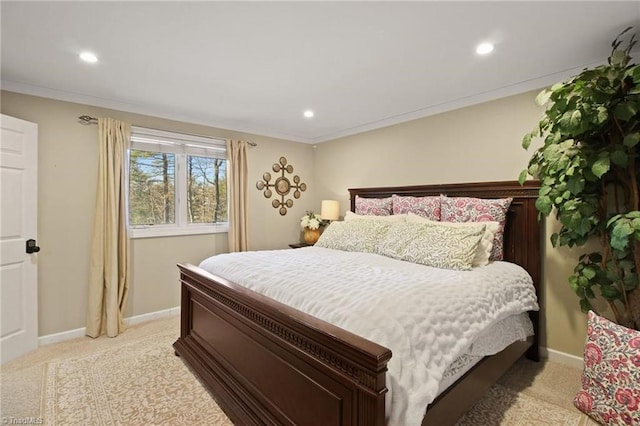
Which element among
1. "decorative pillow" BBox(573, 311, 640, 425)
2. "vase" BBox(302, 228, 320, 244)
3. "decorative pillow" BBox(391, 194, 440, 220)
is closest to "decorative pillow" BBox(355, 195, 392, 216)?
"decorative pillow" BBox(391, 194, 440, 220)

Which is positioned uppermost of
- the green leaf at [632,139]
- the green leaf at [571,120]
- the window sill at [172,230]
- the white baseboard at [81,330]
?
the green leaf at [571,120]

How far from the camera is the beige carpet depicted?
1.87 metres

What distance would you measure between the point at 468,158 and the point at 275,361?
2.66m

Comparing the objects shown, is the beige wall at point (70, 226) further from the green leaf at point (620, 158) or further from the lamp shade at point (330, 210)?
the green leaf at point (620, 158)

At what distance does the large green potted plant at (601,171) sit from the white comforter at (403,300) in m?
0.49

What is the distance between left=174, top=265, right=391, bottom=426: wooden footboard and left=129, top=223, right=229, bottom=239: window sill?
127 cm

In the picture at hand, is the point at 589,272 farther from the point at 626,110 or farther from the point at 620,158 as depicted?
the point at 626,110

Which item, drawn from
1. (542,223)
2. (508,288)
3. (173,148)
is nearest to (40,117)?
(173,148)

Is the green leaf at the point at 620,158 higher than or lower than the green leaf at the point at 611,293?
higher

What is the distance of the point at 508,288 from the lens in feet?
6.93

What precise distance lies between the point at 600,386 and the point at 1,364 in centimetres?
431

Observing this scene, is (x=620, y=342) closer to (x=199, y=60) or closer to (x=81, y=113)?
(x=199, y=60)

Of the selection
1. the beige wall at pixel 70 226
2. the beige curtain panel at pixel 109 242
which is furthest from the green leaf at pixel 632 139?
the beige curtain panel at pixel 109 242

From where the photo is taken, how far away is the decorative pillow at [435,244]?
2.22 m
